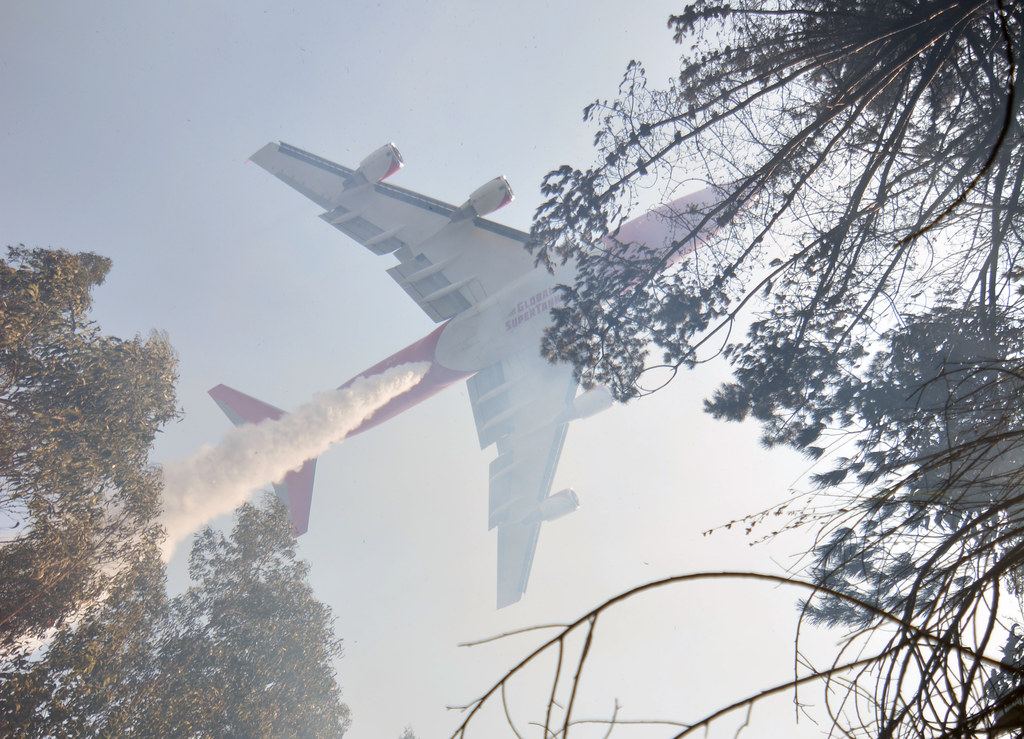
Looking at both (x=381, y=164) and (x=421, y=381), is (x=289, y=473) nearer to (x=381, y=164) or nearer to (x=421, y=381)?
(x=421, y=381)

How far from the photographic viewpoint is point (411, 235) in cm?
1841

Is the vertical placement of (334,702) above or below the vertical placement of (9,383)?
below

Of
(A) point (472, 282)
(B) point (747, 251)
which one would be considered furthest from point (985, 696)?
(A) point (472, 282)

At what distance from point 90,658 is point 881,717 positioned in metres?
13.7

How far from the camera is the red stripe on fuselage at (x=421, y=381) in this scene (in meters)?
20.5

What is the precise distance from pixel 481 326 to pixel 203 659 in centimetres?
1326

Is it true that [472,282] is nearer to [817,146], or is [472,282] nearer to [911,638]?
[817,146]

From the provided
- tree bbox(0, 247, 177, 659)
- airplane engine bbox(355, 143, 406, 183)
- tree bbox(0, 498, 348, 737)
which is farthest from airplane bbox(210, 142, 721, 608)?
tree bbox(0, 247, 177, 659)

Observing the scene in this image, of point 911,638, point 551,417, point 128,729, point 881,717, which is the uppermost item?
point 911,638

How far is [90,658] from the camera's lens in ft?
34.1

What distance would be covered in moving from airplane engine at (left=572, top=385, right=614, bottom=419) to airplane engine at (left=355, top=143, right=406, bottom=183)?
1001cm

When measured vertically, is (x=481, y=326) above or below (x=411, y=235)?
below

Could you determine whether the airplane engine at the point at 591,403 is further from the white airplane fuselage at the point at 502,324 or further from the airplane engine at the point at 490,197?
the airplane engine at the point at 490,197

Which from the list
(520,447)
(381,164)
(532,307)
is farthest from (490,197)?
(520,447)
